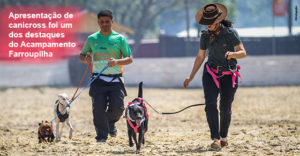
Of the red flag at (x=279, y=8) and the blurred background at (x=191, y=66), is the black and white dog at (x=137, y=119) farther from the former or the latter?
the red flag at (x=279, y=8)

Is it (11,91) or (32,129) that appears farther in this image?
(11,91)

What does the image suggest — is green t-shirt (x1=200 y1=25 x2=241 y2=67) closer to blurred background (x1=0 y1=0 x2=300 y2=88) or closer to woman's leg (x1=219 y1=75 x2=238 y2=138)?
woman's leg (x1=219 y1=75 x2=238 y2=138)

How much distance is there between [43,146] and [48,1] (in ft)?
130

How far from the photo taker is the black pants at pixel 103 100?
7.30 m

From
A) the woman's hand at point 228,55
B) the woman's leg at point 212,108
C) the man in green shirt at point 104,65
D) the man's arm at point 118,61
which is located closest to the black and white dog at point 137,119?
the man's arm at point 118,61

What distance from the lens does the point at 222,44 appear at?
21.3ft

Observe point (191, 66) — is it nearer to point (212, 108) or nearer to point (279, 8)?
point (279, 8)

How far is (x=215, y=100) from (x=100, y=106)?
169 cm

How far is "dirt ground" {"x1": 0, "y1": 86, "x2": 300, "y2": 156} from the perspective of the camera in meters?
6.71

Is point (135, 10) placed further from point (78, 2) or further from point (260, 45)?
point (260, 45)

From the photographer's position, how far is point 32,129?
997 centimetres

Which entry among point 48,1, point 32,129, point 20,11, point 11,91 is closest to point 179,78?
point 11,91

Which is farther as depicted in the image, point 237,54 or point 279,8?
point 279,8

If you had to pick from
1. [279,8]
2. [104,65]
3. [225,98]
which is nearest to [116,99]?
[104,65]
